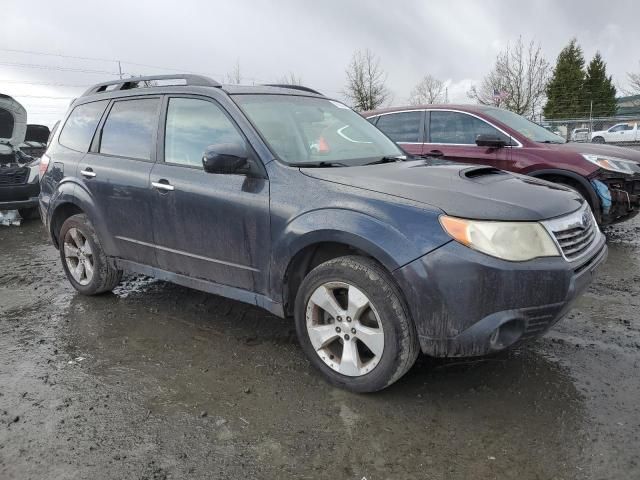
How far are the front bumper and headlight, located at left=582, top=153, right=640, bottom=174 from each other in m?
3.98

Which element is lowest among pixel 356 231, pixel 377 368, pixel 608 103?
pixel 377 368

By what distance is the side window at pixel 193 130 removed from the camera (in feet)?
11.6

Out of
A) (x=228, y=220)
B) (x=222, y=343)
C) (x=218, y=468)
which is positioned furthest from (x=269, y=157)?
(x=218, y=468)

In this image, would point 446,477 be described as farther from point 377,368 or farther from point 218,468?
point 218,468

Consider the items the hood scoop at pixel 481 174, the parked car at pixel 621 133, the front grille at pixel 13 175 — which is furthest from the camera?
the parked car at pixel 621 133

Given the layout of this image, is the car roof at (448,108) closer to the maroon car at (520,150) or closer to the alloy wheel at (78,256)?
Result: the maroon car at (520,150)

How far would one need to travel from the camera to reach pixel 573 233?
2.84 m

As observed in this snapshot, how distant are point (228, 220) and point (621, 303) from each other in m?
3.29

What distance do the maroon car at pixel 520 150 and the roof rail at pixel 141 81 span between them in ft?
8.13

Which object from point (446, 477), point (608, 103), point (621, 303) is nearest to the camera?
point (446, 477)

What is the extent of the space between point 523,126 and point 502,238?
4864 mm

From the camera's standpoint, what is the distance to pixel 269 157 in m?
3.25

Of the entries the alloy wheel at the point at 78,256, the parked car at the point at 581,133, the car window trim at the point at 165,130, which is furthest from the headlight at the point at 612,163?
the parked car at the point at 581,133

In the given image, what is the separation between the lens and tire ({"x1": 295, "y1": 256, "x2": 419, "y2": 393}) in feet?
8.91
